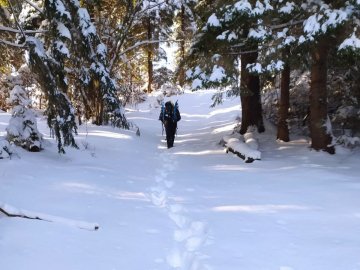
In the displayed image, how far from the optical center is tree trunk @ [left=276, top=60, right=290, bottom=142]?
1238cm

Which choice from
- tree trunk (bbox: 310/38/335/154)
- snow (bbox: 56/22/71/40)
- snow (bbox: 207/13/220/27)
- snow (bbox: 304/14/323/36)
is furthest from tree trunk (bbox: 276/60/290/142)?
snow (bbox: 56/22/71/40)

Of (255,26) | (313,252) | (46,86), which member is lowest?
(313,252)

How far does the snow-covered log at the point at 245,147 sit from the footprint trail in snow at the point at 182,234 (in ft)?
10.2

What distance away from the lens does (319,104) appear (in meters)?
10.9

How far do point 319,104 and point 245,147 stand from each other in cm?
218

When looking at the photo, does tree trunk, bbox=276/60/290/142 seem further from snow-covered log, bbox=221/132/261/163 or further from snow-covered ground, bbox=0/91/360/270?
snow-covered ground, bbox=0/91/360/270

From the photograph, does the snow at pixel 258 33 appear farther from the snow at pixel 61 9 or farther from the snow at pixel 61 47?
the snow at pixel 61 9

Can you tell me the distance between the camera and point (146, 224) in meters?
5.76

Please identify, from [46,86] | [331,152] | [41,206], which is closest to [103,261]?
[41,206]

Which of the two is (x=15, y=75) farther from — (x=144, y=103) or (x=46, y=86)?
(x=144, y=103)

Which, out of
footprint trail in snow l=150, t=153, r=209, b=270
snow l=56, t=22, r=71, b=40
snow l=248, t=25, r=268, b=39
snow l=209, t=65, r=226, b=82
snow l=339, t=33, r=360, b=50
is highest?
snow l=248, t=25, r=268, b=39

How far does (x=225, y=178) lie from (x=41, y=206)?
4129 millimetres

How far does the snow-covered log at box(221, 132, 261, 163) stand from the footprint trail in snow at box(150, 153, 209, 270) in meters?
3.10

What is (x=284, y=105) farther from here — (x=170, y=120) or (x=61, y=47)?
(x=61, y=47)
